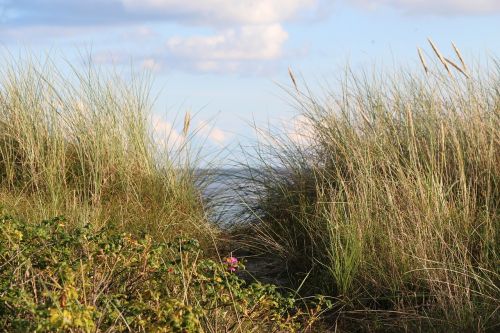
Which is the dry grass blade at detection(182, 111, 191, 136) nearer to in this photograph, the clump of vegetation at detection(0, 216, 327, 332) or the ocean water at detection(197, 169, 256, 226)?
the ocean water at detection(197, 169, 256, 226)

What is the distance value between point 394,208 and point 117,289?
1.97 m

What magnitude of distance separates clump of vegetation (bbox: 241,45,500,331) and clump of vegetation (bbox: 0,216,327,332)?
981 millimetres

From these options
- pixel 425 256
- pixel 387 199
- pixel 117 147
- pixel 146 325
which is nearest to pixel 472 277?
pixel 425 256

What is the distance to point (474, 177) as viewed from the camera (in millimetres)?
5711

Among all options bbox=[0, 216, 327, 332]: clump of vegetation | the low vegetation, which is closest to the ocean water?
the low vegetation

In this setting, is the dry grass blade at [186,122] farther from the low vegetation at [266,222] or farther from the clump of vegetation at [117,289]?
the clump of vegetation at [117,289]

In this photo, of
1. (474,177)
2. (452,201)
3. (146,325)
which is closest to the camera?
(146,325)

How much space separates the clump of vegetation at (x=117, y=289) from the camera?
10.1 ft

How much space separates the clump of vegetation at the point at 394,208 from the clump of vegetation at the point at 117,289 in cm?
98

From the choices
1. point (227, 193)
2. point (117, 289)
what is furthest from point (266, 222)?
point (117, 289)

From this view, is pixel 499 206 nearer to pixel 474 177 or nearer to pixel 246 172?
pixel 474 177

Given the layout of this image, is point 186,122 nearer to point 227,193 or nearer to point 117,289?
point 227,193

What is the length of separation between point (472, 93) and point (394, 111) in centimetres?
63

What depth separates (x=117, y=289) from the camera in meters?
3.61
